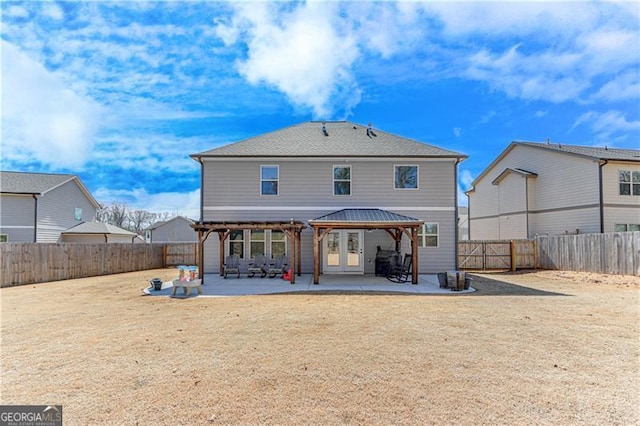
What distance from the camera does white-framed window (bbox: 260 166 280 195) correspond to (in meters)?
15.3

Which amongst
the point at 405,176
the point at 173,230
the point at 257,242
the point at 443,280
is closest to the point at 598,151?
the point at 405,176

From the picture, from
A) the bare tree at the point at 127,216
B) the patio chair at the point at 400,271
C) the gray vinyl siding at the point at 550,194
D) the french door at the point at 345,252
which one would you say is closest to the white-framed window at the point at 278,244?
the french door at the point at 345,252

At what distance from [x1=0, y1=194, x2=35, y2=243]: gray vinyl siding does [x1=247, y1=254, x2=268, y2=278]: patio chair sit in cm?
1755

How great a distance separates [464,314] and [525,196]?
1667 cm

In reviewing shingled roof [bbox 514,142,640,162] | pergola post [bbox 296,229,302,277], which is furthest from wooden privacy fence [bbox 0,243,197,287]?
shingled roof [bbox 514,142,640,162]

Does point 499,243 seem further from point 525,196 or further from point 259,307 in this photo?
point 259,307

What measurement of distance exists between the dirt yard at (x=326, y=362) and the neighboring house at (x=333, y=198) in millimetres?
6459

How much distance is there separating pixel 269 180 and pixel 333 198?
9.95 feet

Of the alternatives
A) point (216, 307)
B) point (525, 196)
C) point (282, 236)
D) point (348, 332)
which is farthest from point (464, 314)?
point (525, 196)

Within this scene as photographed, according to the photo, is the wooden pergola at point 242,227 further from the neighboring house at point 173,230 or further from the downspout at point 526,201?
the neighboring house at point 173,230

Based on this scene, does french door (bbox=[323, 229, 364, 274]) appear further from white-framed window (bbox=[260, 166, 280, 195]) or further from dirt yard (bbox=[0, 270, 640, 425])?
dirt yard (bbox=[0, 270, 640, 425])

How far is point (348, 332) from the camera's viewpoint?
20.0 ft

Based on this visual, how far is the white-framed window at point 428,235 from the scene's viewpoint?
49.9 feet

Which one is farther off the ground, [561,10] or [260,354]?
[561,10]
